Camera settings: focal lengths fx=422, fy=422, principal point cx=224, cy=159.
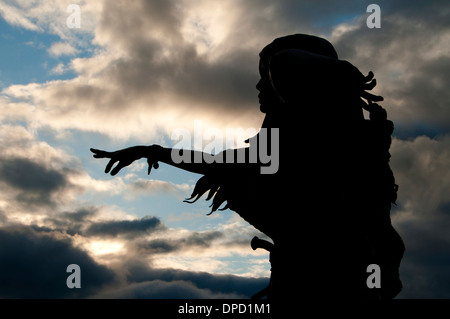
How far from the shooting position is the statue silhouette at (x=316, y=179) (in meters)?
4.66

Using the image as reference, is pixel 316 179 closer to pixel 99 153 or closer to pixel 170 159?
pixel 170 159

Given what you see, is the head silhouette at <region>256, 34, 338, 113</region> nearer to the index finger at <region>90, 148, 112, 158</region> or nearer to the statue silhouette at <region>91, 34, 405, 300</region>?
the statue silhouette at <region>91, 34, 405, 300</region>

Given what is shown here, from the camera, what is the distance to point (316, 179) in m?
4.97

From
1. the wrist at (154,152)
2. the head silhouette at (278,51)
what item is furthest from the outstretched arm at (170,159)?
the head silhouette at (278,51)

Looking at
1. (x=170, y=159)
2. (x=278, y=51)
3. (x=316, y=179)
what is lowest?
(x=316, y=179)

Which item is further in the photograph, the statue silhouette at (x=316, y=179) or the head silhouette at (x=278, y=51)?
the head silhouette at (x=278, y=51)

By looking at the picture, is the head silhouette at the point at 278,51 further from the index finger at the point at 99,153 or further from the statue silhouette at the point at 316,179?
the index finger at the point at 99,153

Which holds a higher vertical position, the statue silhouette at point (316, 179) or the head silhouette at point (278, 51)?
the head silhouette at point (278, 51)

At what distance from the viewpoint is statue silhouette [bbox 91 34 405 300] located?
15.3ft

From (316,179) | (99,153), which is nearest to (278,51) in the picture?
(316,179)

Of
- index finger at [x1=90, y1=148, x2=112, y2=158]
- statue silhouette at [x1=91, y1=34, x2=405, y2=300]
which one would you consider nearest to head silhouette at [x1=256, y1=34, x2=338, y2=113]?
statue silhouette at [x1=91, y1=34, x2=405, y2=300]

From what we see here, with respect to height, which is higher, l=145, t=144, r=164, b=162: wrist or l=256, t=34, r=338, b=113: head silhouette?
l=256, t=34, r=338, b=113: head silhouette
